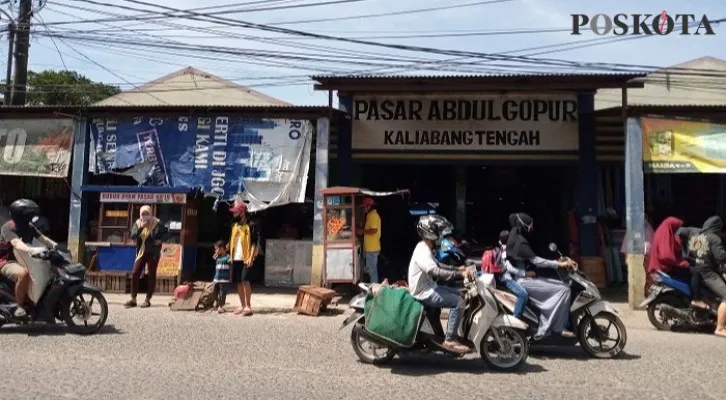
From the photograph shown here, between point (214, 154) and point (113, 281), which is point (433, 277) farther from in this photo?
point (113, 281)

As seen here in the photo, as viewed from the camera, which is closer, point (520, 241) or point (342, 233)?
point (520, 241)

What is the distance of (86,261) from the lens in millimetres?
13977

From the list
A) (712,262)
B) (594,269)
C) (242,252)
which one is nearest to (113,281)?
(242,252)

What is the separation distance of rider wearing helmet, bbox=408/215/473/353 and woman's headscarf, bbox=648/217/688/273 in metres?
4.42

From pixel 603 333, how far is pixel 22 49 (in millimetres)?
17439

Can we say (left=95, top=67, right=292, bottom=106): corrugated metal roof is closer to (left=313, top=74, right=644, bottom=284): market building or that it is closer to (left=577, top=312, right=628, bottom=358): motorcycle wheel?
(left=313, top=74, right=644, bottom=284): market building

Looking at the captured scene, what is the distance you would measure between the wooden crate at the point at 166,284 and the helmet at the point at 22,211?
189 inches

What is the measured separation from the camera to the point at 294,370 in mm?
6781

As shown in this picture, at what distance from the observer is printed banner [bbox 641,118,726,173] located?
11.7 meters

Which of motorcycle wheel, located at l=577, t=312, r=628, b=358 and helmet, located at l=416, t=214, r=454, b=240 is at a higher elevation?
helmet, located at l=416, t=214, r=454, b=240

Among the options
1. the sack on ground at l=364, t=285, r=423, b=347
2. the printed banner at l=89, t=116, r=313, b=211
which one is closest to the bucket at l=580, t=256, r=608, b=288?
the printed banner at l=89, t=116, r=313, b=211

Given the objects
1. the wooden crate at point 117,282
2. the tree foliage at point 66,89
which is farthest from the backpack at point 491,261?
the tree foliage at point 66,89

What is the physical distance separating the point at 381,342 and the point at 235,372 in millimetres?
1593

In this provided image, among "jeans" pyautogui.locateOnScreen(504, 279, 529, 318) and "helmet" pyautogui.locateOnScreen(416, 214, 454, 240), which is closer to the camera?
"helmet" pyautogui.locateOnScreen(416, 214, 454, 240)
